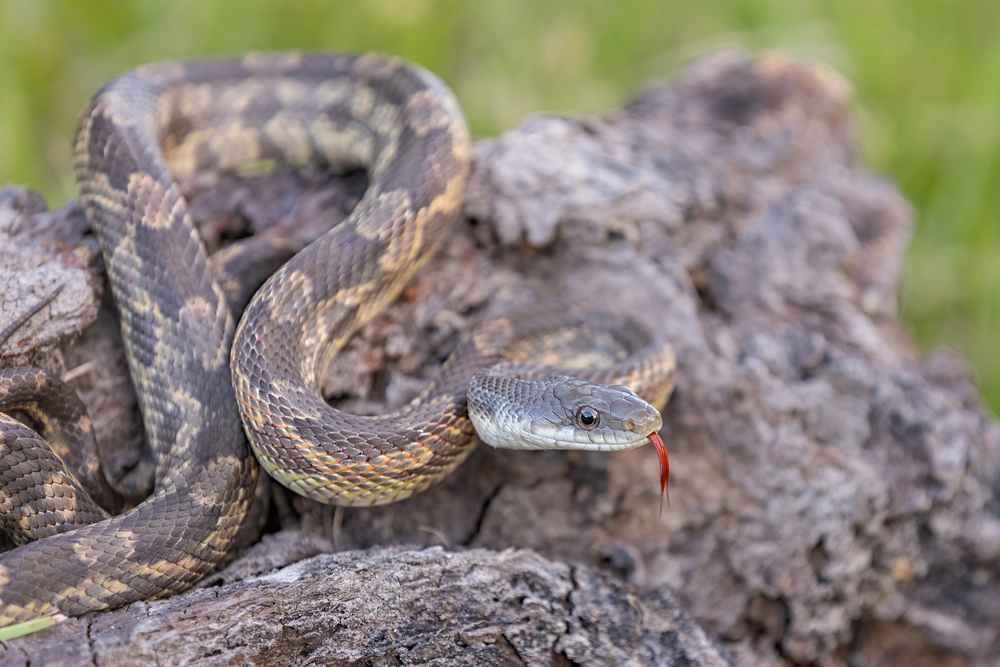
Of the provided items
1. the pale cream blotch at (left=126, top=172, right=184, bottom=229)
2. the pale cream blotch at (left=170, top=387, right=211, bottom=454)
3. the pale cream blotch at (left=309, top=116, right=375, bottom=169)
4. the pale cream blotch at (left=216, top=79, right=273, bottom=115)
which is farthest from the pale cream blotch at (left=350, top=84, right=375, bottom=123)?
the pale cream blotch at (left=170, top=387, right=211, bottom=454)

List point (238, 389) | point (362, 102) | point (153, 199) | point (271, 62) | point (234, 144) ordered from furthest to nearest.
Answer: point (271, 62) → point (234, 144) → point (362, 102) → point (153, 199) → point (238, 389)

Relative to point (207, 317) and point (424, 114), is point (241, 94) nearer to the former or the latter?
point (424, 114)

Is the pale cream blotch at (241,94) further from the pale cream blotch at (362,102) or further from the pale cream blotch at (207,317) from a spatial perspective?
the pale cream blotch at (207,317)

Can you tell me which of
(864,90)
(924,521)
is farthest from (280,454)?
(864,90)

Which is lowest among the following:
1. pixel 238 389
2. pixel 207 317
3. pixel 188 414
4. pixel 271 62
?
pixel 188 414

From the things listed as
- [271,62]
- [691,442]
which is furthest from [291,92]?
[691,442]

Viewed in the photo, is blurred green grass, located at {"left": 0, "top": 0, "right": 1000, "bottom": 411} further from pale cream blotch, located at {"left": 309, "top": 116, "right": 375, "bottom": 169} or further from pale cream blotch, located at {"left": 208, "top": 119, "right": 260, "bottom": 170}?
pale cream blotch, located at {"left": 309, "top": 116, "right": 375, "bottom": 169}

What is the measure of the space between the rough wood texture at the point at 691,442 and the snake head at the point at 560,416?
1.91 feet

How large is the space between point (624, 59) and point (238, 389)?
20.8ft

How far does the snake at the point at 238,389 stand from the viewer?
3465 mm

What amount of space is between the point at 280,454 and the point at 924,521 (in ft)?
13.4

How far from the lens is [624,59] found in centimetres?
848

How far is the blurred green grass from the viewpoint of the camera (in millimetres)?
7309

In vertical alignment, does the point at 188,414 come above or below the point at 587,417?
above
